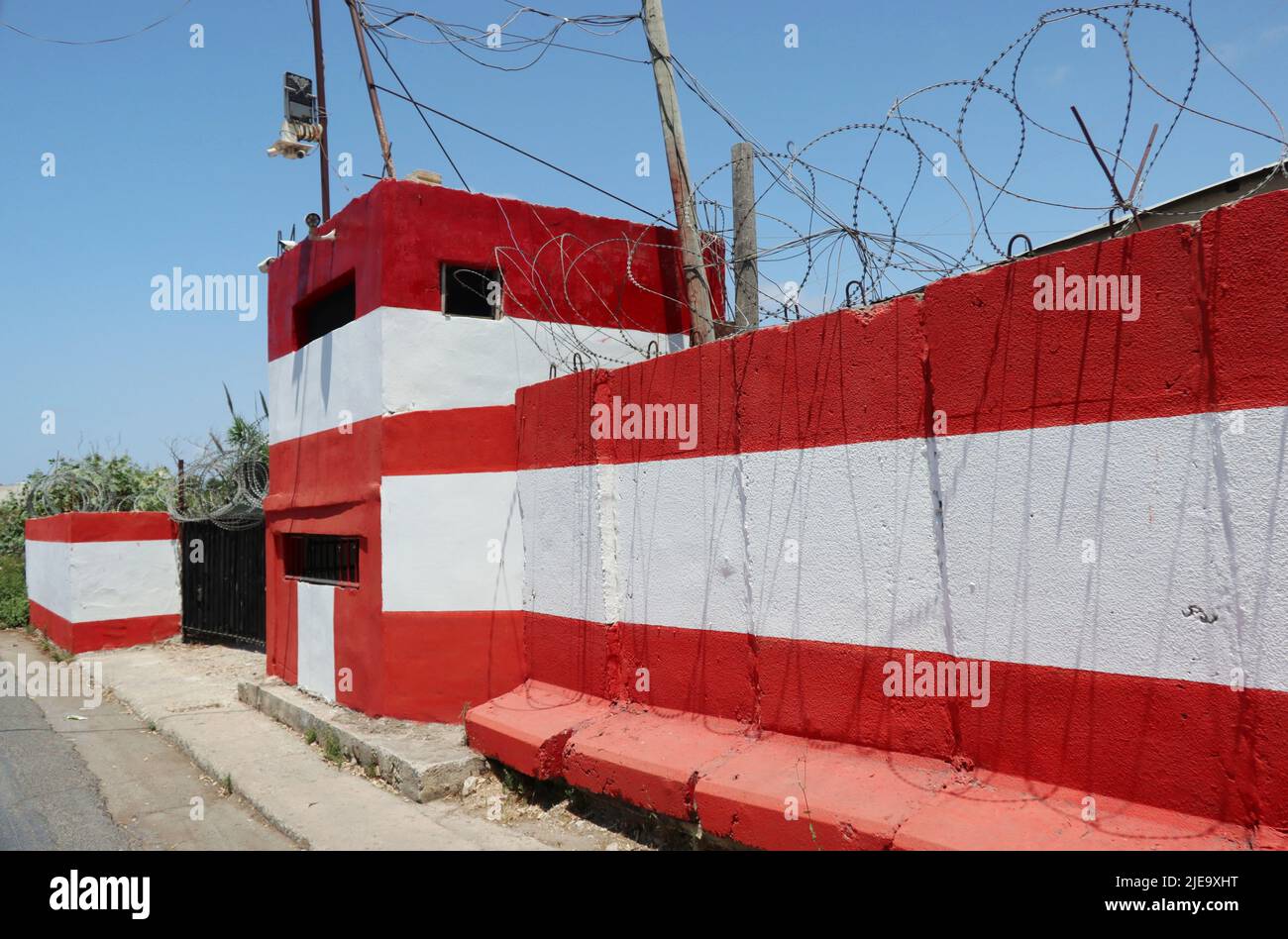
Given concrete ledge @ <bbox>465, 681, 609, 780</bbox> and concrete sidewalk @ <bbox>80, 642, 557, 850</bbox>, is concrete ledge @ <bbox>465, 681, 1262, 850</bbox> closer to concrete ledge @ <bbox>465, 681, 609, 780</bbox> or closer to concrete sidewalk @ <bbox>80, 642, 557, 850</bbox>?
concrete ledge @ <bbox>465, 681, 609, 780</bbox>

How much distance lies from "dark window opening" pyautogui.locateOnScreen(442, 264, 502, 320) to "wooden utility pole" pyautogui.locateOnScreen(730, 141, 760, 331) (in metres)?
2.17

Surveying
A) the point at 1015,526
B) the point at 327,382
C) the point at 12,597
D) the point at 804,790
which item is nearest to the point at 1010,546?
the point at 1015,526

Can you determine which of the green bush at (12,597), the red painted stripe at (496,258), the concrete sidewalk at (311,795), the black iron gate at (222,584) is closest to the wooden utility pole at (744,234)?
the red painted stripe at (496,258)

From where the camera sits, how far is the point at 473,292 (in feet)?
25.9

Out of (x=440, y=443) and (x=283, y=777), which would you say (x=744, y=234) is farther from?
(x=283, y=777)

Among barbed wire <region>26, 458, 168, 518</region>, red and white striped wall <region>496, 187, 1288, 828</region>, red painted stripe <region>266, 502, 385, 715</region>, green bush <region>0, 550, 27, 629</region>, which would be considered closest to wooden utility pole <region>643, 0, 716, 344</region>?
red and white striped wall <region>496, 187, 1288, 828</region>

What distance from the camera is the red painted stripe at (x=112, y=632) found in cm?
1338

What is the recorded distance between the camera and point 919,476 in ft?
13.7

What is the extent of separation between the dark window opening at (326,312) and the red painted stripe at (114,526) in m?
6.52

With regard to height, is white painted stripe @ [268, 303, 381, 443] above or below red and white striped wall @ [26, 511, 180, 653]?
above

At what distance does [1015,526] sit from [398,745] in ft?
15.7

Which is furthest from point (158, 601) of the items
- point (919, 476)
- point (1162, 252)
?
point (1162, 252)

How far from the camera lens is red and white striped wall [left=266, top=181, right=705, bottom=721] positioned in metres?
7.12
